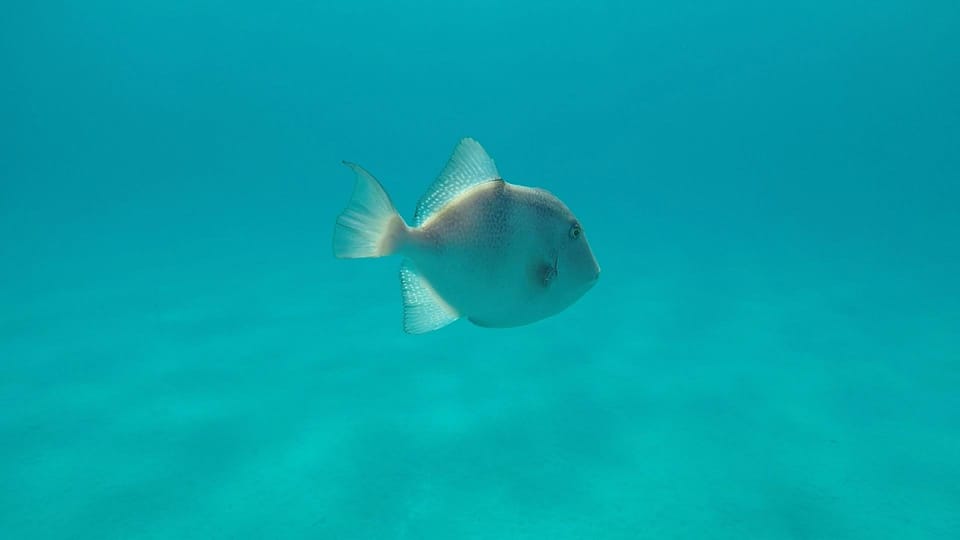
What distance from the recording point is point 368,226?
1.10 metres

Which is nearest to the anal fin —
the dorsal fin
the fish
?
the fish

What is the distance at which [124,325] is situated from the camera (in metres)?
6.72

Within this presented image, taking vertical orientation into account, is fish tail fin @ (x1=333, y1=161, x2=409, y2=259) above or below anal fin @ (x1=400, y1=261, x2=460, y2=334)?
above

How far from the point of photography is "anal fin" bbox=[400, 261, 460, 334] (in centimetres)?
106

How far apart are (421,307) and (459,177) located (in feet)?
0.91

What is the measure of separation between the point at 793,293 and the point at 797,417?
4.79 meters

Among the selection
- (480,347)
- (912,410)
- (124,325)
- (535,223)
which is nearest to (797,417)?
(912,410)

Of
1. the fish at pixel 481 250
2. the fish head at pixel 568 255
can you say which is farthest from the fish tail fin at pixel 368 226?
the fish head at pixel 568 255

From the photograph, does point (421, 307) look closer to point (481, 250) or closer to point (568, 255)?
point (481, 250)

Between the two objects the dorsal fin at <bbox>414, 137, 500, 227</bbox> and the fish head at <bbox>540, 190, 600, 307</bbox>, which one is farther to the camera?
the dorsal fin at <bbox>414, 137, 500, 227</bbox>

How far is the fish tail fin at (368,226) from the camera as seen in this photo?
108 cm

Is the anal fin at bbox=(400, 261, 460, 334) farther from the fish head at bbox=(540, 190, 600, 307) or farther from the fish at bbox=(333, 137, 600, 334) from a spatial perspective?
the fish head at bbox=(540, 190, 600, 307)

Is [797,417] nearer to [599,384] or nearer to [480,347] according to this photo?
[599,384]

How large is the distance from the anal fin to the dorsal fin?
11 cm
